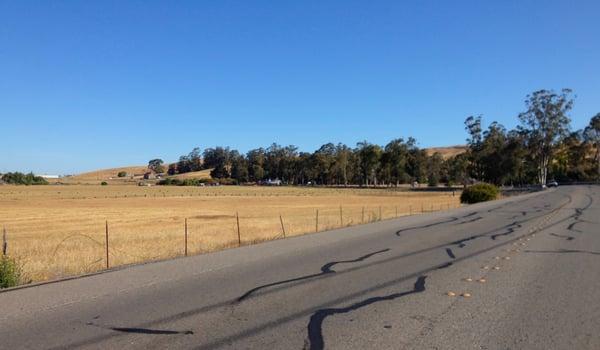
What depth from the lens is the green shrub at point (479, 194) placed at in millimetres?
54094

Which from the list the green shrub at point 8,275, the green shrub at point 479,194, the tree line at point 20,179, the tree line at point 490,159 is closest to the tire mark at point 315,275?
the green shrub at point 8,275

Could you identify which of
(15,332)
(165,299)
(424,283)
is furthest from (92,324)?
(424,283)

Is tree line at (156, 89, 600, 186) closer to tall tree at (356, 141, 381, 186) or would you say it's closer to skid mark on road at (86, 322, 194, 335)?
tall tree at (356, 141, 381, 186)

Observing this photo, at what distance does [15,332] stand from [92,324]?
0.91 meters

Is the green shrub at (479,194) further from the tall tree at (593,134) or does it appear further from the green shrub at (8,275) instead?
the tall tree at (593,134)

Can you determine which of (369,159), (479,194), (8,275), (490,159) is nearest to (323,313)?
(8,275)

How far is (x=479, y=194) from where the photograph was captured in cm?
5428

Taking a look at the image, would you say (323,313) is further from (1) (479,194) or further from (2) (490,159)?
(2) (490,159)

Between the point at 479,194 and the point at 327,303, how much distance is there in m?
49.3

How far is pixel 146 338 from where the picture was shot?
649cm

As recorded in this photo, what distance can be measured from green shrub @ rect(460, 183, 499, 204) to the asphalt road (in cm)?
4080

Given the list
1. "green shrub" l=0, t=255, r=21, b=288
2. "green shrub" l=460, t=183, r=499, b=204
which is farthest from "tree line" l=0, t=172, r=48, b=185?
"green shrub" l=0, t=255, r=21, b=288

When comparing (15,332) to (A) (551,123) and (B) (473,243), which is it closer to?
(B) (473,243)

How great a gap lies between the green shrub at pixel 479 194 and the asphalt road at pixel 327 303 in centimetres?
4080
